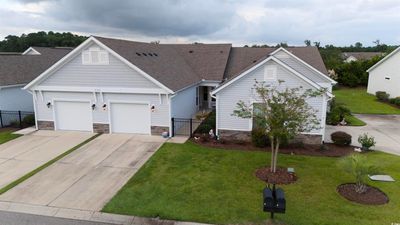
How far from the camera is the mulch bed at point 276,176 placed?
1136 centimetres

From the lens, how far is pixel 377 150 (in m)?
15.4

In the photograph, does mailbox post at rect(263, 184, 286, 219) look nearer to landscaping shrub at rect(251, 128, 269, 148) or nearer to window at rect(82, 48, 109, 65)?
landscaping shrub at rect(251, 128, 269, 148)

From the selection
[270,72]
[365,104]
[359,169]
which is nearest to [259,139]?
[270,72]

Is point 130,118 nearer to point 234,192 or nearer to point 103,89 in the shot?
point 103,89

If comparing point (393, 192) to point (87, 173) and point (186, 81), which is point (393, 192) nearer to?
point (87, 173)

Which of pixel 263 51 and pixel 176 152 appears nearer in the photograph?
pixel 176 152

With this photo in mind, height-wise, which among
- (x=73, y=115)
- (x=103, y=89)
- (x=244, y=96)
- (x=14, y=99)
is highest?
(x=103, y=89)

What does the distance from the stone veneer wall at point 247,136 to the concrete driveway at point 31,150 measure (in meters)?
8.09

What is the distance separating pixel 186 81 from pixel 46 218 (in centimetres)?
1403

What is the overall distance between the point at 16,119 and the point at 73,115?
5.85 m

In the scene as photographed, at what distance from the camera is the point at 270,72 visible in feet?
50.8

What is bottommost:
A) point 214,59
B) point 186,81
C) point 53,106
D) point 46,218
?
point 46,218

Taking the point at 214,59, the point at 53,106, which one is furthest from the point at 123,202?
the point at 214,59

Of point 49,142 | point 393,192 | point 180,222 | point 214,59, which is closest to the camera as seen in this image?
point 180,222
